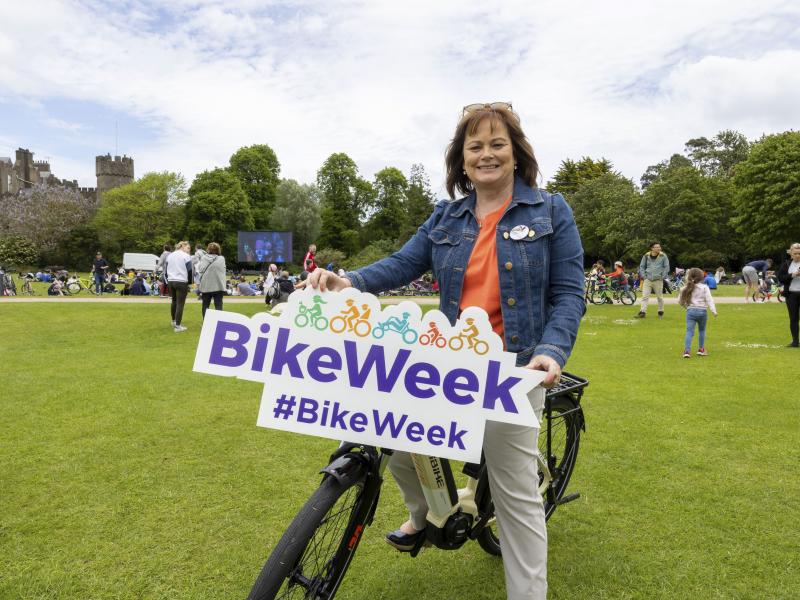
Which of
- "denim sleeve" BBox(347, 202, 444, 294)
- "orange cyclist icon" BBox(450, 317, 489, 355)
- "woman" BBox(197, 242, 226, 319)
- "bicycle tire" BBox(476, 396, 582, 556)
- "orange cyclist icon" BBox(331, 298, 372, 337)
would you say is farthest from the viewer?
"woman" BBox(197, 242, 226, 319)

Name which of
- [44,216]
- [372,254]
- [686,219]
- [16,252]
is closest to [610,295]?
[372,254]

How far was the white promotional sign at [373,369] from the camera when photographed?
1.99m

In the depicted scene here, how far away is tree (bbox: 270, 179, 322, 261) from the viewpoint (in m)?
60.3

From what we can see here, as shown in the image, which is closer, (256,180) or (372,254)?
(372,254)

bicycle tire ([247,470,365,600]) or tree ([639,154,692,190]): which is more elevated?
tree ([639,154,692,190])

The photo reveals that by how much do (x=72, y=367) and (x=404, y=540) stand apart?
721 cm

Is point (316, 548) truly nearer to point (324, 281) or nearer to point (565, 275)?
point (324, 281)

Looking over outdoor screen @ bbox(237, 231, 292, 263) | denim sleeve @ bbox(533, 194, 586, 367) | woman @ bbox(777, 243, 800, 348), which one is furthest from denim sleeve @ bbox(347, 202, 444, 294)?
outdoor screen @ bbox(237, 231, 292, 263)

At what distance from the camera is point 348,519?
237cm

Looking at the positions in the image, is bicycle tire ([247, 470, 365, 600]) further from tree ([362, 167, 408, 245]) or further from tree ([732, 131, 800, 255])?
tree ([362, 167, 408, 245])

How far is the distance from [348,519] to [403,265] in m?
1.10

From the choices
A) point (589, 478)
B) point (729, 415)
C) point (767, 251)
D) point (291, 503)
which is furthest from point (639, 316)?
→ point (767, 251)

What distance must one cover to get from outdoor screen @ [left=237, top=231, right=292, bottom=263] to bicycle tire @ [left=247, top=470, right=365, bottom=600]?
150 ft

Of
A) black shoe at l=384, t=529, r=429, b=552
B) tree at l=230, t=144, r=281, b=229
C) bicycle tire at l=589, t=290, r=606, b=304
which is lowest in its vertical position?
black shoe at l=384, t=529, r=429, b=552
